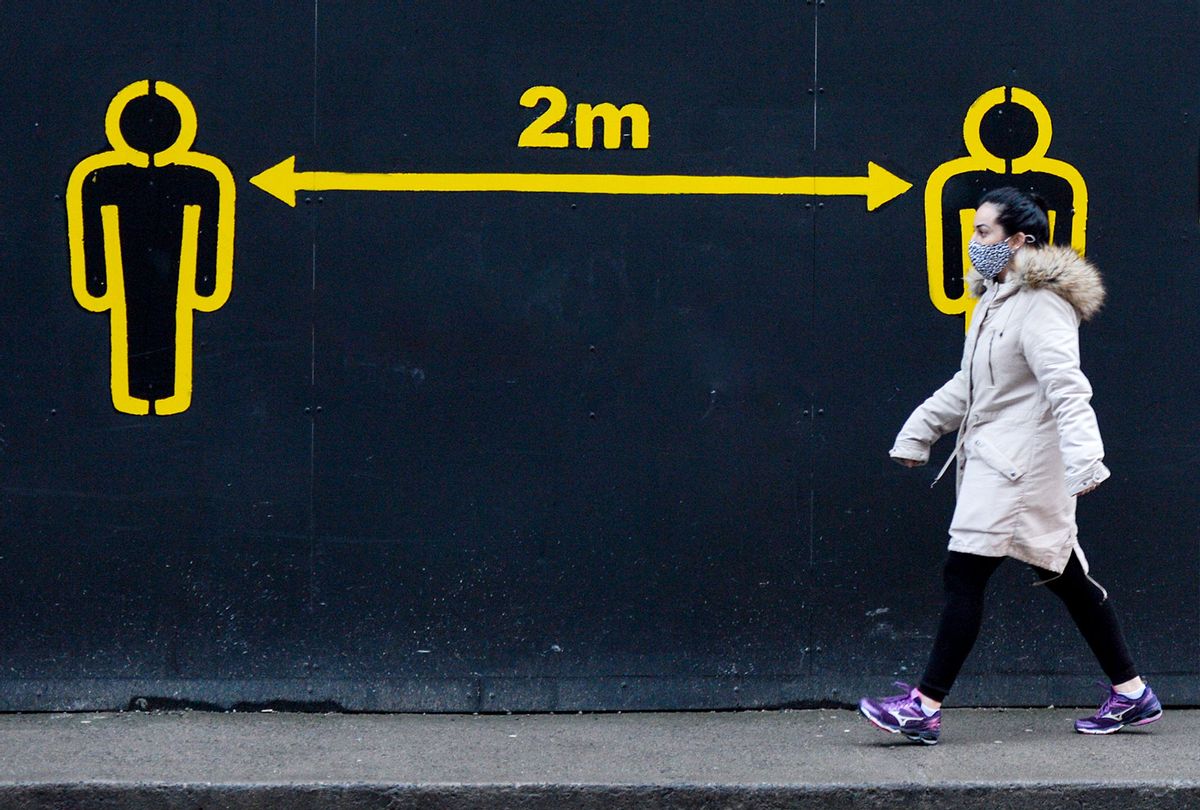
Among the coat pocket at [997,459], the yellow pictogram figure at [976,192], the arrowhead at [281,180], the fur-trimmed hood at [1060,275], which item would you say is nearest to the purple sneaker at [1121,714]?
the coat pocket at [997,459]

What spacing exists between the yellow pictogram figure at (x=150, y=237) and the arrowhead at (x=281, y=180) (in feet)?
0.35

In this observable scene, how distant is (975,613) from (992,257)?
3.65ft

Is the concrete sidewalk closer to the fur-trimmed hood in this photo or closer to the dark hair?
the fur-trimmed hood

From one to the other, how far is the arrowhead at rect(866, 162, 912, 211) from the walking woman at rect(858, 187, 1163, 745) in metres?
0.48

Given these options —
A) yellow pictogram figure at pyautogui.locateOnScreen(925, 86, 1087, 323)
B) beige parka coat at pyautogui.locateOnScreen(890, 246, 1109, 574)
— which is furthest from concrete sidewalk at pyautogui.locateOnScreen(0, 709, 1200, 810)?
yellow pictogram figure at pyautogui.locateOnScreen(925, 86, 1087, 323)

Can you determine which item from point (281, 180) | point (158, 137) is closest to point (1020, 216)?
point (281, 180)

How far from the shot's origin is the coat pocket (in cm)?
502

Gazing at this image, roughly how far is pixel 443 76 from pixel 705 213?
39.6 inches

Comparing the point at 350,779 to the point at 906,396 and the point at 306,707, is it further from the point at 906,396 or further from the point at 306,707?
the point at 906,396

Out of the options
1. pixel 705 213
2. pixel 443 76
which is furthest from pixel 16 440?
pixel 705 213

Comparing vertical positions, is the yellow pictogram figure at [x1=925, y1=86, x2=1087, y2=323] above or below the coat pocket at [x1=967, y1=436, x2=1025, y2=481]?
above

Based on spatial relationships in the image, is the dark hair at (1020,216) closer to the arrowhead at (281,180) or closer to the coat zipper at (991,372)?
the coat zipper at (991,372)

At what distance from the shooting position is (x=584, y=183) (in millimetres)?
5629

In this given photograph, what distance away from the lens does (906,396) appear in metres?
5.69
